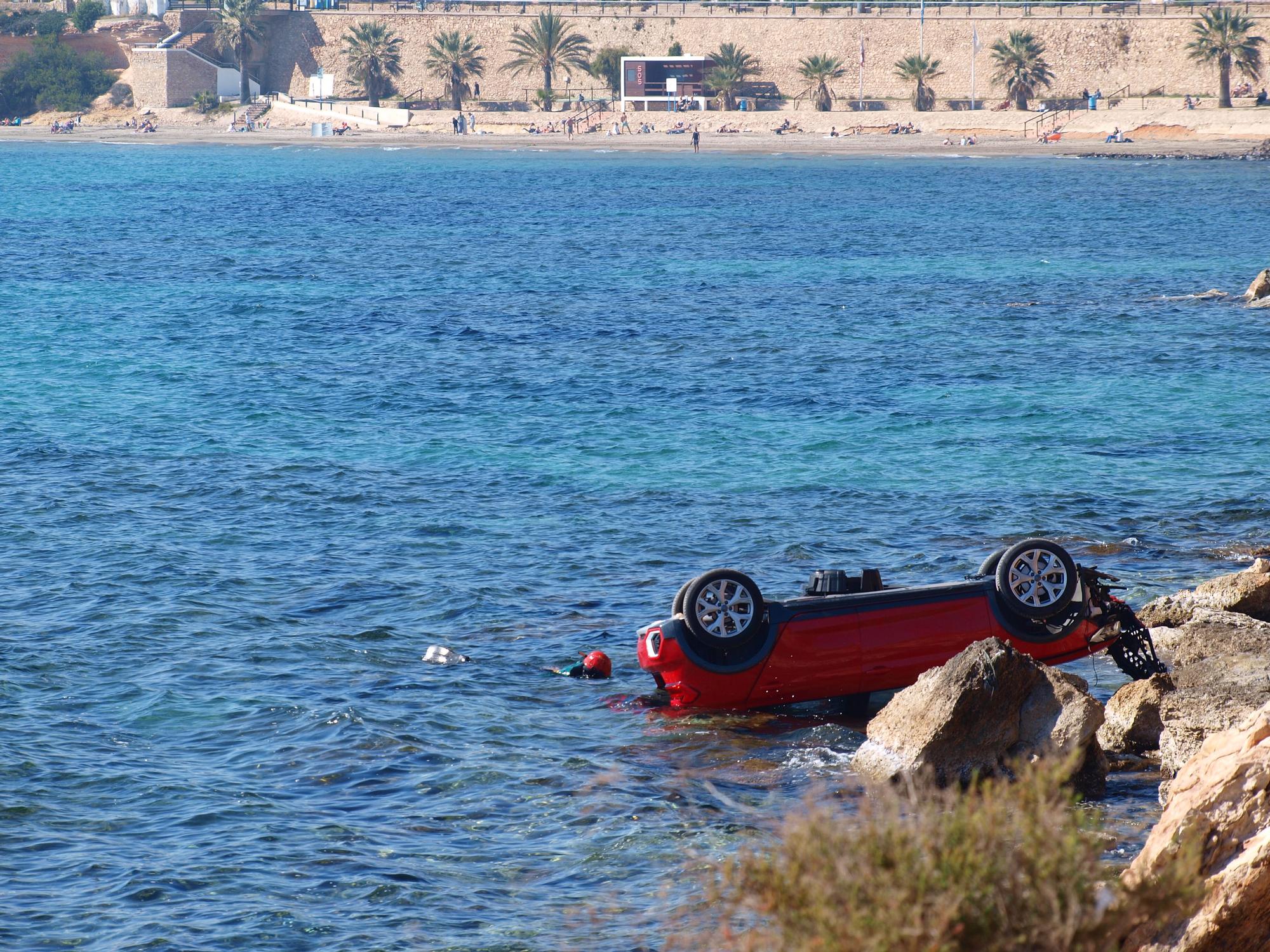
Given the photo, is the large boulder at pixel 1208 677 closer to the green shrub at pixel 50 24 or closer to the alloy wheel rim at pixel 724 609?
the alloy wheel rim at pixel 724 609

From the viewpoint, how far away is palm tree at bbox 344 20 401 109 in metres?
129

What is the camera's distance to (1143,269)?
48.5 m

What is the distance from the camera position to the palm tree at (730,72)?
118 metres

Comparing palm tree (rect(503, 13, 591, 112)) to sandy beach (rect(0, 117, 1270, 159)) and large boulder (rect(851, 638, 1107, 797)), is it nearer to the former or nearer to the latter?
sandy beach (rect(0, 117, 1270, 159))

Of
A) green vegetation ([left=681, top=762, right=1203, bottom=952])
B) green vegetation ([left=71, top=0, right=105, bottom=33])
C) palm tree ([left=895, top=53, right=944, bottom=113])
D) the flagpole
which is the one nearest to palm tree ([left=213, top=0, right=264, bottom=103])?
green vegetation ([left=71, top=0, right=105, bottom=33])

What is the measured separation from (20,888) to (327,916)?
7.38 ft

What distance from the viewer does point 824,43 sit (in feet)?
389

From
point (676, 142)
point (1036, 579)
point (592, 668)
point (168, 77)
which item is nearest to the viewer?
point (1036, 579)

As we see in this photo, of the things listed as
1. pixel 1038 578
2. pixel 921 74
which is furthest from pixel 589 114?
pixel 1038 578

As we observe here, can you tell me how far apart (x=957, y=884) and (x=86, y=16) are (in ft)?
492

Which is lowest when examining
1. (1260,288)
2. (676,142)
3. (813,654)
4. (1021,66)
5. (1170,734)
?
(1170,734)

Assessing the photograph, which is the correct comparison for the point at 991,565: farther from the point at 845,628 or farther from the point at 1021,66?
the point at 1021,66

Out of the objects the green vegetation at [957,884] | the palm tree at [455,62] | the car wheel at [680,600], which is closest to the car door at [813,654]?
the car wheel at [680,600]

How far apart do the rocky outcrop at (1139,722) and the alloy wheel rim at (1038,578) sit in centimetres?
113
